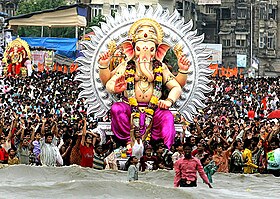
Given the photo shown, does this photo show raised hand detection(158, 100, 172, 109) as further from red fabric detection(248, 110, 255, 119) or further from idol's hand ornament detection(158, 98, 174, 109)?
red fabric detection(248, 110, 255, 119)

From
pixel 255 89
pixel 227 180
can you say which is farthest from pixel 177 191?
pixel 255 89

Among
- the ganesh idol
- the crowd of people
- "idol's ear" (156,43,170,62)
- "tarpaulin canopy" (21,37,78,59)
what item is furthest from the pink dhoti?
"tarpaulin canopy" (21,37,78,59)

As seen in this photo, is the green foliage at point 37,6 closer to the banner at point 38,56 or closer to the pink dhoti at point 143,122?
the banner at point 38,56

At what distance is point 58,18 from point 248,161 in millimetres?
41481

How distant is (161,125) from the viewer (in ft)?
79.4

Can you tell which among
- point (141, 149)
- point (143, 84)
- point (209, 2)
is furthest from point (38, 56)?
point (209, 2)

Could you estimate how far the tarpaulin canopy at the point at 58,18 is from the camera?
61169 millimetres

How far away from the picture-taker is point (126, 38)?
25.4m

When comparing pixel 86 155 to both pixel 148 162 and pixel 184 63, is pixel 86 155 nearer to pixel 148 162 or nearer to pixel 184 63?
pixel 148 162

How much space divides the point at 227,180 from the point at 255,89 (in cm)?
2895

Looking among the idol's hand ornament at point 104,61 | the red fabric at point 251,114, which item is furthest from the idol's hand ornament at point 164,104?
the red fabric at point 251,114

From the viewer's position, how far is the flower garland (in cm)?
2427

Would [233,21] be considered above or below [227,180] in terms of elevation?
above

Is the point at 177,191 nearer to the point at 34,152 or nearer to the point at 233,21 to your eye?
the point at 34,152
